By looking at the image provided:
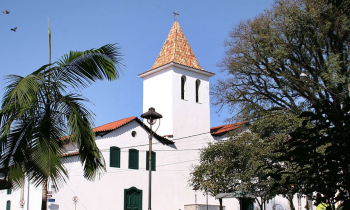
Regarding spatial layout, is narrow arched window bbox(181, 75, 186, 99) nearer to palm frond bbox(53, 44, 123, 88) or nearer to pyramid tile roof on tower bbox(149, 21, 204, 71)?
pyramid tile roof on tower bbox(149, 21, 204, 71)

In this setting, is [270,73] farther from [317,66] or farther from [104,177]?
[104,177]

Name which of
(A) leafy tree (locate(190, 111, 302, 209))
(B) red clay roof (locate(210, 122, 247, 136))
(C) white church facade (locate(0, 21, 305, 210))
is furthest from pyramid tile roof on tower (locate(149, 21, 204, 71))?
(A) leafy tree (locate(190, 111, 302, 209))

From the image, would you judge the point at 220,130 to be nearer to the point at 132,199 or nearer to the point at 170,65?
the point at 170,65

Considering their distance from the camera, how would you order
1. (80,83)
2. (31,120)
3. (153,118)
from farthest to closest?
(153,118)
(80,83)
(31,120)

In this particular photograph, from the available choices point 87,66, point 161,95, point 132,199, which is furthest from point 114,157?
point 87,66

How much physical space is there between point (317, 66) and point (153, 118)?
34.1 ft

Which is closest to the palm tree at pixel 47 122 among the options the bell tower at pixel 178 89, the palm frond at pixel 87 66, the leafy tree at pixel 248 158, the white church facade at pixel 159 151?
the palm frond at pixel 87 66

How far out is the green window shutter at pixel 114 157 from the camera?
92.5 ft

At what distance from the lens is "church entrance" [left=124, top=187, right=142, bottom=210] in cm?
2839

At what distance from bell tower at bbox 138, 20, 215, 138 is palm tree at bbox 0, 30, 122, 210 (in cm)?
2416

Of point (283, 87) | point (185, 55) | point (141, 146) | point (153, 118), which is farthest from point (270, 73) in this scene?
point (185, 55)

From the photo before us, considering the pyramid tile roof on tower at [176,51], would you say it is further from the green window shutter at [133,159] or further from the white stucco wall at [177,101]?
the green window shutter at [133,159]

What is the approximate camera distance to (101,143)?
1099 inches

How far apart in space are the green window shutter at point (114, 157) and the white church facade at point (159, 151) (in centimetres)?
1
